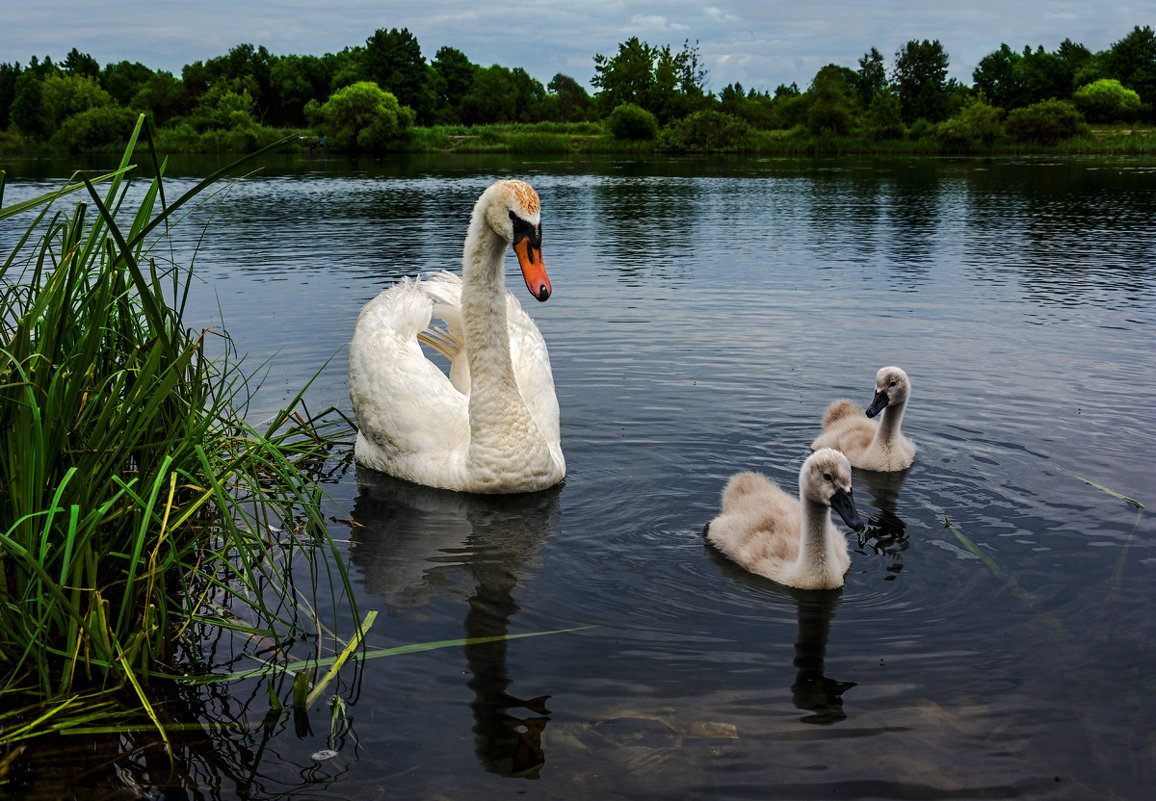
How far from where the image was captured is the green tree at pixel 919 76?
8794 cm

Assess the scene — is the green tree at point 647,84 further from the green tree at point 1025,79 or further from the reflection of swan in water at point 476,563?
the reflection of swan in water at point 476,563

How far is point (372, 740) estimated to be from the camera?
13.3 feet

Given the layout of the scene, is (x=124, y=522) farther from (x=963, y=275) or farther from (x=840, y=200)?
(x=840, y=200)

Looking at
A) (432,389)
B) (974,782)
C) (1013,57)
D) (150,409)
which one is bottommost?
(974,782)

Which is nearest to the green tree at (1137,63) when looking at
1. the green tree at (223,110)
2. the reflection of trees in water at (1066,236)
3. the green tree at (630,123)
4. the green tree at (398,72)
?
the green tree at (630,123)

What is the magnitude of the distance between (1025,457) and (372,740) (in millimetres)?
5571

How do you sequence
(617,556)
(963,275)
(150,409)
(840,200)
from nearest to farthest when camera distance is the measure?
(150,409), (617,556), (963,275), (840,200)

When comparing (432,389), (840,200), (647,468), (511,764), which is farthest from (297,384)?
(840,200)

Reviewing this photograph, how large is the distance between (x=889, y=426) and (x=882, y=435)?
11cm

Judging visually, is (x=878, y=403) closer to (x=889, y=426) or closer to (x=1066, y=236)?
(x=889, y=426)

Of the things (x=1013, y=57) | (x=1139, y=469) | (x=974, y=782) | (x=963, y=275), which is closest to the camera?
(x=974, y=782)

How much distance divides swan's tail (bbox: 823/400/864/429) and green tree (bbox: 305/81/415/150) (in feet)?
259

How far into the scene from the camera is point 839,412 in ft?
26.6

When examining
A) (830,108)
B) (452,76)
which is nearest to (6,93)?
(452,76)
